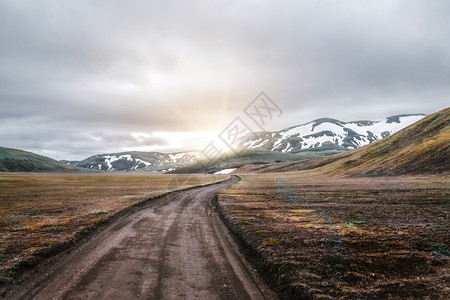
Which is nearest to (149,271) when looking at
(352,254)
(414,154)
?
(352,254)

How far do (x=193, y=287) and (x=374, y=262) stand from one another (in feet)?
27.8

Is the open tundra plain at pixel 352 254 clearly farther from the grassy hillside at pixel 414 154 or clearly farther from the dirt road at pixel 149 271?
the grassy hillside at pixel 414 154

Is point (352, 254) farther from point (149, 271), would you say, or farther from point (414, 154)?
point (414, 154)

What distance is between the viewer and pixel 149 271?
444 inches

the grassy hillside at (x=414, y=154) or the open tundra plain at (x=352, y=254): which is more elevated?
the grassy hillside at (x=414, y=154)

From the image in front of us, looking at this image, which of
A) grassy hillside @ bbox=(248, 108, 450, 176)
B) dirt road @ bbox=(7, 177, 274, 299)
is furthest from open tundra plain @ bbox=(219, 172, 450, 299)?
grassy hillside @ bbox=(248, 108, 450, 176)

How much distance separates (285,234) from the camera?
1705 centimetres

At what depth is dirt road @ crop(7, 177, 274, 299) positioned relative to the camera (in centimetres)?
938

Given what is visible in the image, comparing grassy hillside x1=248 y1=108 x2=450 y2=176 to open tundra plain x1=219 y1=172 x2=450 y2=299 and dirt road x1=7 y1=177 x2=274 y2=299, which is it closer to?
open tundra plain x1=219 y1=172 x2=450 y2=299

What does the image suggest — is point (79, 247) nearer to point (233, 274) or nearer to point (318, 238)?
point (233, 274)

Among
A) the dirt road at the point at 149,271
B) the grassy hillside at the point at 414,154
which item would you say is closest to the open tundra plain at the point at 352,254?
the dirt road at the point at 149,271

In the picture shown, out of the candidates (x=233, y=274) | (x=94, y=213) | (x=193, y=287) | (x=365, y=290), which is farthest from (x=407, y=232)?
(x=94, y=213)

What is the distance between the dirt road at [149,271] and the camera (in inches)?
369

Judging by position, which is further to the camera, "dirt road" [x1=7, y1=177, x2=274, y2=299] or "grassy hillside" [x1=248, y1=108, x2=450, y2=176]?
"grassy hillside" [x1=248, y1=108, x2=450, y2=176]
